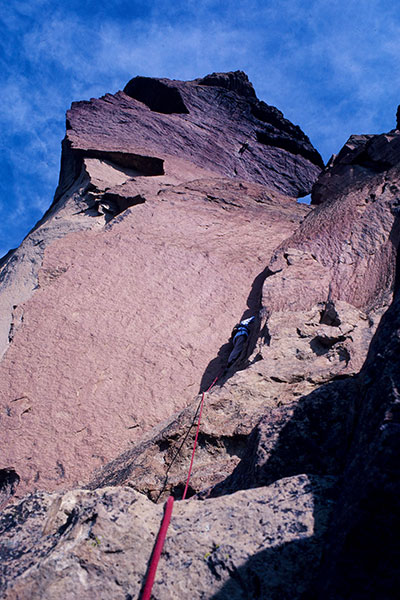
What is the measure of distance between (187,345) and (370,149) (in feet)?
19.4

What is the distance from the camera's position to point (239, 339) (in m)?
5.97

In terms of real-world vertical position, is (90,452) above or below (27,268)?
below

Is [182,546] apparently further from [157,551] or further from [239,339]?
[239,339]

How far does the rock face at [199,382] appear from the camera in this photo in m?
2.07

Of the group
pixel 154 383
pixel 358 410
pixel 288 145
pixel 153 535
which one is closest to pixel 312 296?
pixel 154 383

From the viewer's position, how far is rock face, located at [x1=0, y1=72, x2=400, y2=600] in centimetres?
207

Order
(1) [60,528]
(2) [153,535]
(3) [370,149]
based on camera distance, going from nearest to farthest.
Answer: (2) [153,535]
(1) [60,528]
(3) [370,149]

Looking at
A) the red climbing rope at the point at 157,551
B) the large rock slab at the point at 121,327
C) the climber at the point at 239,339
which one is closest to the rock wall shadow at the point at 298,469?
the red climbing rope at the point at 157,551

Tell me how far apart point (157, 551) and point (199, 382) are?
12.1ft

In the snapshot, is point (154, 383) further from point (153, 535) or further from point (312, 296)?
point (153, 535)

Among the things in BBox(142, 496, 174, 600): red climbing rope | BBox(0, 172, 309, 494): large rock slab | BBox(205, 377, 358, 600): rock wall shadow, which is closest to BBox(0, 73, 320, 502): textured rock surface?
BBox(0, 172, 309, 494): large rock slab

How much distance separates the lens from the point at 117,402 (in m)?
5.46

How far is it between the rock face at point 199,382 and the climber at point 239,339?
0.25 meters

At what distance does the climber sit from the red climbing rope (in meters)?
3.45
